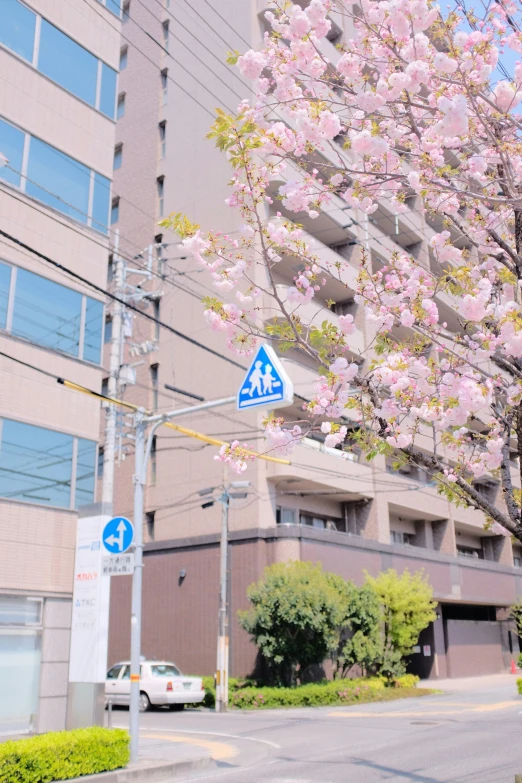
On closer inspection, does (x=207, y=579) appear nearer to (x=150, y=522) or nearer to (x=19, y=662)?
(x=150, y=522)

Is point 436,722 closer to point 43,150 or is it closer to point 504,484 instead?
point 504,484

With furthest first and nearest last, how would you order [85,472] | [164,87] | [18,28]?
[164,87] → [18,28] → [85,472]

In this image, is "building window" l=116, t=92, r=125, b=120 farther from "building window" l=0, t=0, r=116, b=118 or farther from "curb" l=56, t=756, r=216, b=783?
"curb" l=56, t=756, r=216, b=783

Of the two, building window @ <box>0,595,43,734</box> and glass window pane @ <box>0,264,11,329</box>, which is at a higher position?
glass window pane @ <box>0,264,11,329</box>

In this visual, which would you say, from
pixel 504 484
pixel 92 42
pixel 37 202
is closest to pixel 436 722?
pixel 504 484

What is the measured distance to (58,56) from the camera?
55.2ft

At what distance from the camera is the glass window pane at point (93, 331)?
53.0ft

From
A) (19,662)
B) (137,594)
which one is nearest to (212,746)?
(19,662)

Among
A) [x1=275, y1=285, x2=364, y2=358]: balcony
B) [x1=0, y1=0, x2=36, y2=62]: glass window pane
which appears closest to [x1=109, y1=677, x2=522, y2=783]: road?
[x1=275, y1=285, x2=364, y2=358]: balcony

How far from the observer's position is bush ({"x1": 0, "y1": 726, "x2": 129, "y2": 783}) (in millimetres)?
10016

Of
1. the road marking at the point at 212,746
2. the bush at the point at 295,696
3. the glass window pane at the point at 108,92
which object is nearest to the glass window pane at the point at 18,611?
the road marking at the point at 212,746

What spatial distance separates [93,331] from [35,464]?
337 cm

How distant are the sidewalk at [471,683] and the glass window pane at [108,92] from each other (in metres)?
24.4

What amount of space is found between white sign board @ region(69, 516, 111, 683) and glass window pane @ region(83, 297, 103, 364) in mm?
3668
